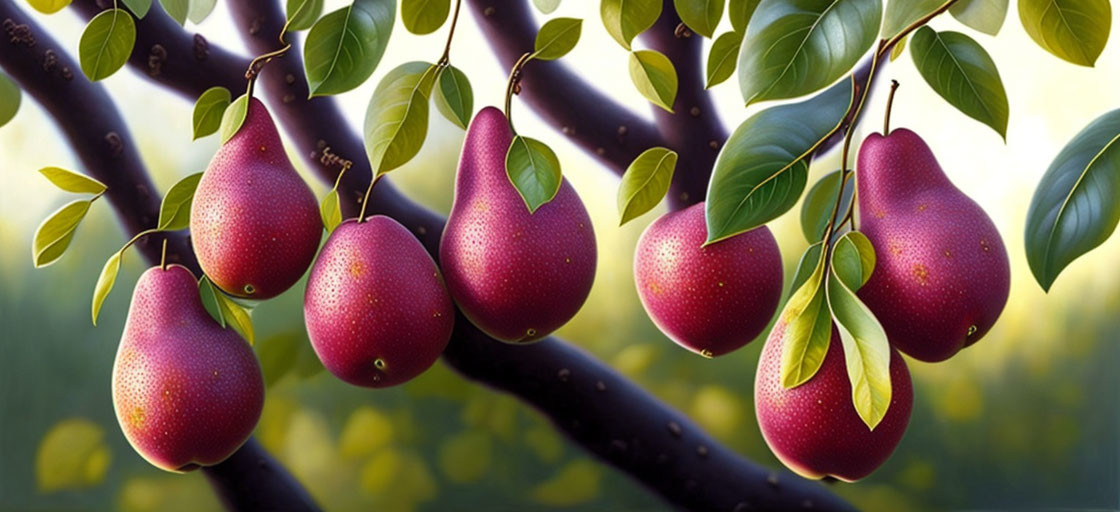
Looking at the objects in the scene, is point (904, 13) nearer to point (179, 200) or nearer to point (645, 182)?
point (645, 182)

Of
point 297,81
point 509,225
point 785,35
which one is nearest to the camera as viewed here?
point 785,35

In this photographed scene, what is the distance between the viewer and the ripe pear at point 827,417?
1.82 ft

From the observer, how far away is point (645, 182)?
72 cm

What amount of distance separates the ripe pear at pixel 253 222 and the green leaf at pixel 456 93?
0.36ft

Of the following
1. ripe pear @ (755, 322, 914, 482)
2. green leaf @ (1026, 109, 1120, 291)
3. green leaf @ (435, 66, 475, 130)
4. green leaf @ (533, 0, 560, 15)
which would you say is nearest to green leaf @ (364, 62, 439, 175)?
green leaf @ (435, 66, 475, 130)

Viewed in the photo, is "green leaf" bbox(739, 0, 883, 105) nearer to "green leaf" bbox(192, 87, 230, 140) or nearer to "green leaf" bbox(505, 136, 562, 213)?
"green leaf" bbox(505, 136, 562, 213)

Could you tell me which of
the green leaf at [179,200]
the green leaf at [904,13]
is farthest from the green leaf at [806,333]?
the green leaf at [179,200]

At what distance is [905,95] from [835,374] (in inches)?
17.0

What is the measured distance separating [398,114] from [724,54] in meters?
0.22

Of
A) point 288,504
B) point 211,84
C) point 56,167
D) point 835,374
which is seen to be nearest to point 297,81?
point 211,84

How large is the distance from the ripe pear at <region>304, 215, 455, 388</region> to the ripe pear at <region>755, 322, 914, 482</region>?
0.21m

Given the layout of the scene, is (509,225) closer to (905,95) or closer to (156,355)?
(156,355)

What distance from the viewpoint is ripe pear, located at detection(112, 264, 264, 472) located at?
0.69m

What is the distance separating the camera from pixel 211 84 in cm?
85
